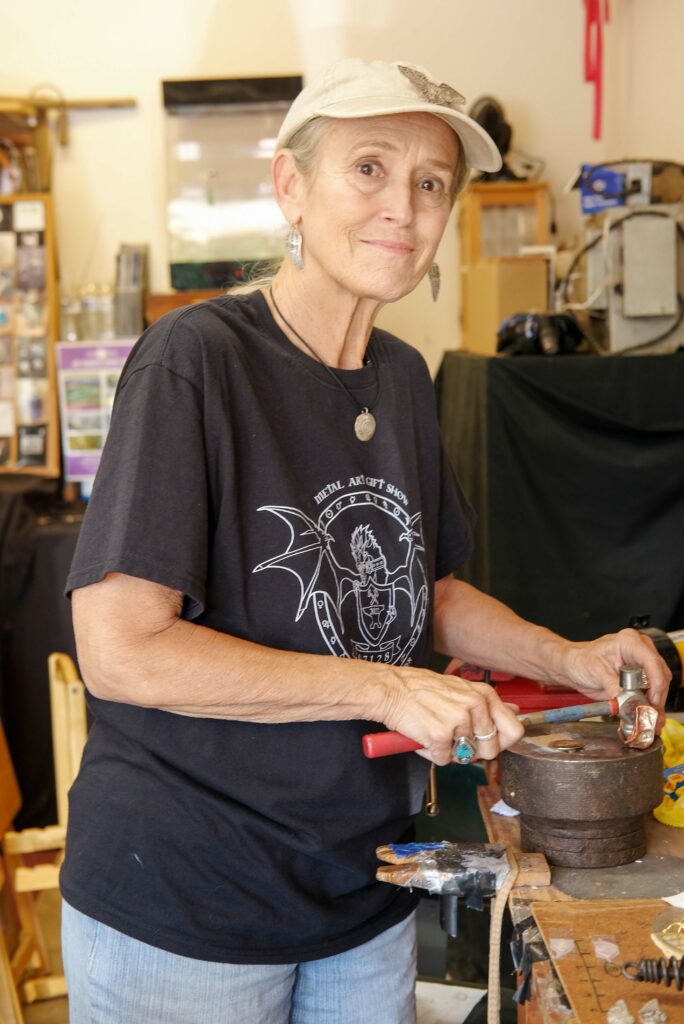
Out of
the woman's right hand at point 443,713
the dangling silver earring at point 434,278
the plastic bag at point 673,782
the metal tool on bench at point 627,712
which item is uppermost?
the dangling silver earring at point 434,278

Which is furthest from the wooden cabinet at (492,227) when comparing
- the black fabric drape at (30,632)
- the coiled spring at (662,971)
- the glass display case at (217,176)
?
the coiled spring at (662,971)

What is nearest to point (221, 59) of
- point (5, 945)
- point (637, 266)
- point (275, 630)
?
point (637, 266)

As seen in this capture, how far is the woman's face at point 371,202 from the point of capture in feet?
4.26

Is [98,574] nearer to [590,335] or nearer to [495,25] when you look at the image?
[590,335]

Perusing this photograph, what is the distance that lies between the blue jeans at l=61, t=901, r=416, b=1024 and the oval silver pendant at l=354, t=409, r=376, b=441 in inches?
22.7

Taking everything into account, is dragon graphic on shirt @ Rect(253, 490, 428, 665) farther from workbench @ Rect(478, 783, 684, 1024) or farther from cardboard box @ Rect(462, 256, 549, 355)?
cardboard box @ Rect(462, 256, 549, 355)

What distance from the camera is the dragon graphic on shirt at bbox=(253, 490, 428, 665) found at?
123 cm

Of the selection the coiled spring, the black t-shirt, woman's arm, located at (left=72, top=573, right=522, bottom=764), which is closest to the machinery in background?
the black t-shirt

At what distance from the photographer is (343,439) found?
1.32 m

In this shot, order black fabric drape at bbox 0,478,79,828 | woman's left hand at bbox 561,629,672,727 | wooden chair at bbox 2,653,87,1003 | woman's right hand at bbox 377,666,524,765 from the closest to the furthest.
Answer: woman's right hand at bbox 377,666,524,765, woman's left hand at bbox 561,629,672,727, wooden chair at bbox 2,653,87,1003, black fabric drape at bbox 0,478,79,828

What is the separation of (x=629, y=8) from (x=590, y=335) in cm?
197

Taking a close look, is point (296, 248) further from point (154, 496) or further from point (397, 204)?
point (154, 496)

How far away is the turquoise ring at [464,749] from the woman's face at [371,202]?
1.66 feet

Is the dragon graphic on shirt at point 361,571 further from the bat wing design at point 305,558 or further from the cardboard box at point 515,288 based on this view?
the cardboard box at point 515,288
